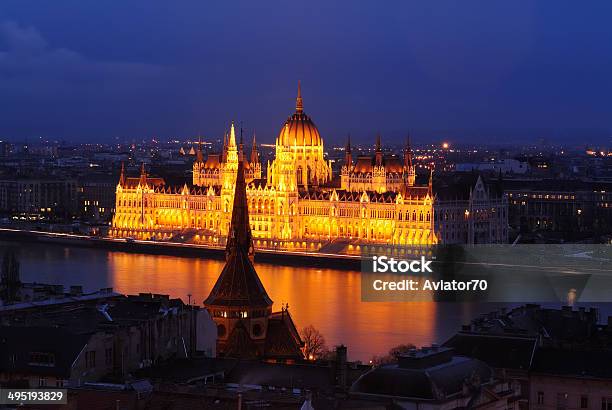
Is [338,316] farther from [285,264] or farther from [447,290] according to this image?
[285,264]

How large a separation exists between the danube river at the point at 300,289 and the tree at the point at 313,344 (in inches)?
11.0

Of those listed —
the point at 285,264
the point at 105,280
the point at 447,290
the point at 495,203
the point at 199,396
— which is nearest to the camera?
the point at 199,396

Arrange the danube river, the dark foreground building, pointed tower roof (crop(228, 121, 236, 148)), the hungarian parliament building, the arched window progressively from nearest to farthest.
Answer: the dark foreground building < the danube river < the hungarian parliament building < the arched window < pointed tower roof (crop(228, 121, 236, 148))

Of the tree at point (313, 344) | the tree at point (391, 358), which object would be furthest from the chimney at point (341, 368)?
the tree at point (313, 344)

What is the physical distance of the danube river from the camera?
911 inches

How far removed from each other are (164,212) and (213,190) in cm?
207

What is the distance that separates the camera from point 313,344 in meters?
19.0

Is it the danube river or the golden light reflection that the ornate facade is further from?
the golden light reflection

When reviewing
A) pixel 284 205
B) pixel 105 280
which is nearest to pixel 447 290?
pixel 105 280

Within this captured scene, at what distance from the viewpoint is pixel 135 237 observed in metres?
51.5

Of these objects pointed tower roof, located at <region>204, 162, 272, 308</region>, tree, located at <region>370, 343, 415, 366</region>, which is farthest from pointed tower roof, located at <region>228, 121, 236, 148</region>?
pointed tower roof, located at <region>204, 162, 272, 308</region>

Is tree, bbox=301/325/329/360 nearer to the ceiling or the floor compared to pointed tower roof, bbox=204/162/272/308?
nearer to the floor

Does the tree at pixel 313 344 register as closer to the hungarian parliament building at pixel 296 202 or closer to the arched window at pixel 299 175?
the hungarian parliament building at pixel 296 202

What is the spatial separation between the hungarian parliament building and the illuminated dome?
0.10 ft
